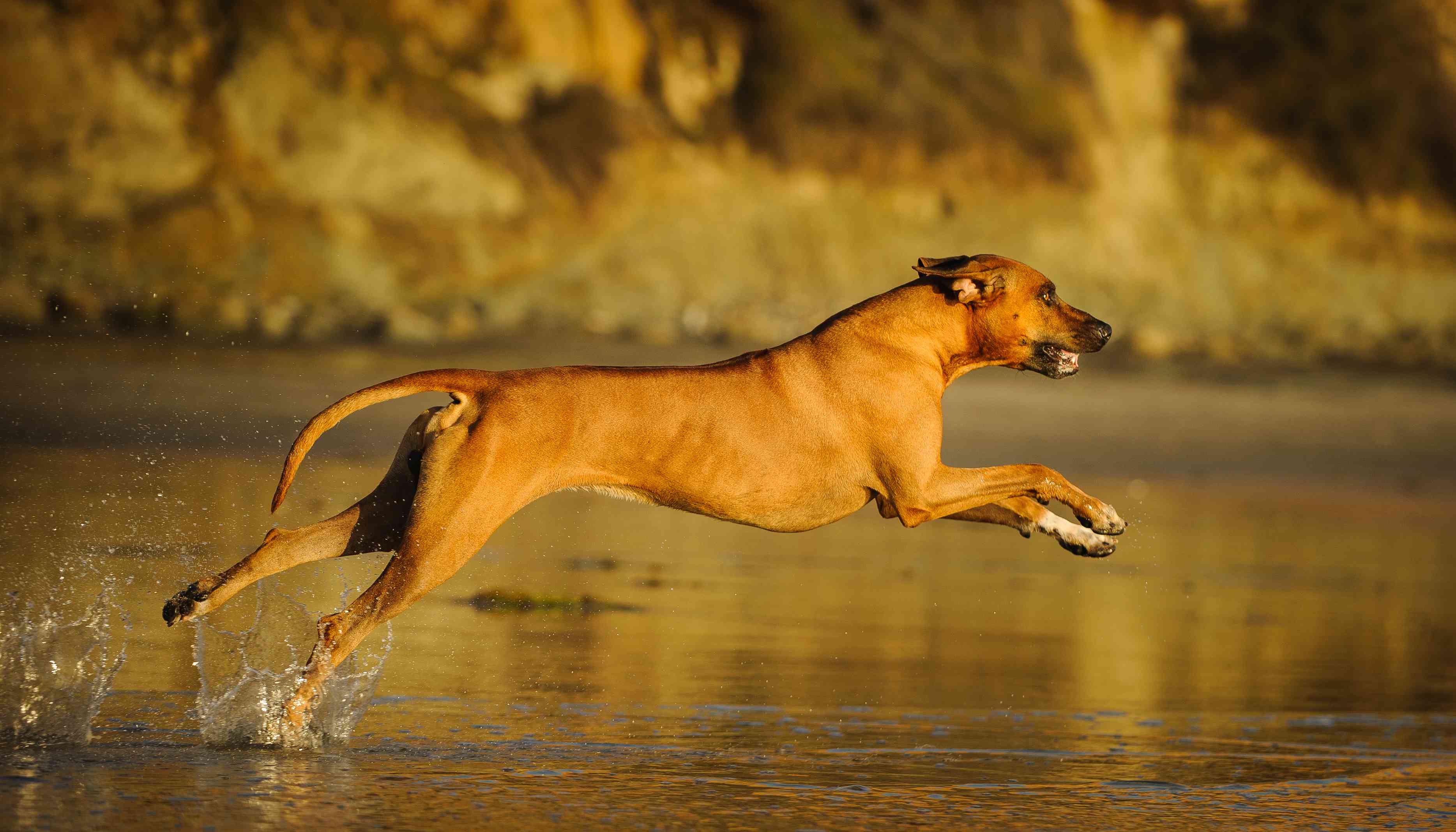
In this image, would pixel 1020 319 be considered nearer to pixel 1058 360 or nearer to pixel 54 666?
pixel 1058 360

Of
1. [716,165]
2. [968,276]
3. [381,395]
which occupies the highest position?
[716,165]

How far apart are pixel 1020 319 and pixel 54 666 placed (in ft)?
14.4

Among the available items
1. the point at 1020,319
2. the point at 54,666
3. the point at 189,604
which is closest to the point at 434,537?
the point at 189,604

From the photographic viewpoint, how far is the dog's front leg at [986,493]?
825 cm

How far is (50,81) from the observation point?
87.1ft

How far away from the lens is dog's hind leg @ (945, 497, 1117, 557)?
8617mm

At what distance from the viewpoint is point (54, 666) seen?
8.23m

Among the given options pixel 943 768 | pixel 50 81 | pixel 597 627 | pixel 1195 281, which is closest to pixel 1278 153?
pixel 1195 281

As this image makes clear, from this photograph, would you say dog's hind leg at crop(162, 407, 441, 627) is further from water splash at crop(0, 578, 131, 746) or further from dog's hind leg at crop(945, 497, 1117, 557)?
dog's hind leg at crop(945, 497, 1117, 557)

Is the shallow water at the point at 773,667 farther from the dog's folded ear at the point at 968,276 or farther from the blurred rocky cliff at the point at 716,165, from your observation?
the blurred rocky cliff at the point at 716,165

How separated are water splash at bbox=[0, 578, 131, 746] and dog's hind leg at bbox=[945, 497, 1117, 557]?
372 centimetres

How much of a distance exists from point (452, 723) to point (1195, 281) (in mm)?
23873

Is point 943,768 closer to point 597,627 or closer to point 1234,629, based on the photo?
point 597,627

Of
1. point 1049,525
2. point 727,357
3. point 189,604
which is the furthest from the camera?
point 727,357
